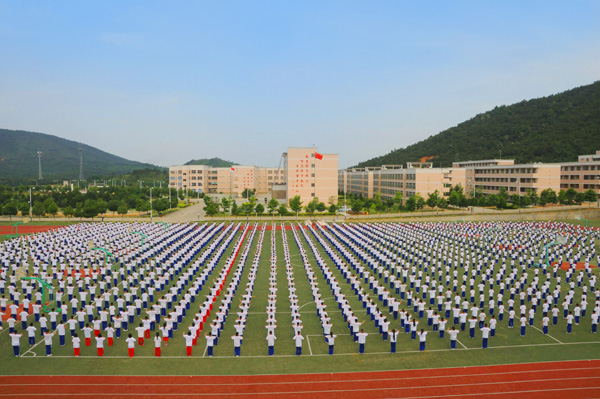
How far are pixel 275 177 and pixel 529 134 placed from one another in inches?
2834

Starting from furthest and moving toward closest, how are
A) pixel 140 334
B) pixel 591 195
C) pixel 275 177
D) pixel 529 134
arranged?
pixel 275 177 < pixel 529 134 < pixel 591 195 < pixel 140 334

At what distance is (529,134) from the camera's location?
10069 centimetres

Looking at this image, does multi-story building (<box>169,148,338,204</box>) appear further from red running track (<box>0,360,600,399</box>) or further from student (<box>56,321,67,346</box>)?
red running track (<box>0,360,600,399</box>)

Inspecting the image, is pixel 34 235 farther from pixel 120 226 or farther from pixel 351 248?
pixel 351 248

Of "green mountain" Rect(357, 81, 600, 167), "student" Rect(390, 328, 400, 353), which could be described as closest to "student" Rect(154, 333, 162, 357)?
"student" Rect(390, 328, 400, 353)

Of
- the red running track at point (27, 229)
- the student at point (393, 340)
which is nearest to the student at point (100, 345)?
the student at point (393, 340)

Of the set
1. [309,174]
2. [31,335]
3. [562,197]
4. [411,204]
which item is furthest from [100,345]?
[562,197]

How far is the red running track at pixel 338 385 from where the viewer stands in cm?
1062

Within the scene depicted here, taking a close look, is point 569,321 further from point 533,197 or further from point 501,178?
point 501,178

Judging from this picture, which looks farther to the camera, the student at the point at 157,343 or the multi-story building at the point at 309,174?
the multi-story building at the point at 309,174

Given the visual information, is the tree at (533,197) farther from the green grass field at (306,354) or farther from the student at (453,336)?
the student at (453,336)

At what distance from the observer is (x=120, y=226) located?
38656 mm

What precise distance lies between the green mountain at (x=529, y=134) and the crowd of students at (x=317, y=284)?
57663 millimetres

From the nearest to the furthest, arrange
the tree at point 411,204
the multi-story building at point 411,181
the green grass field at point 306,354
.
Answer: the green grass field at point 306,354, the tree at point 411,204, the multi-story building at point 411,181
